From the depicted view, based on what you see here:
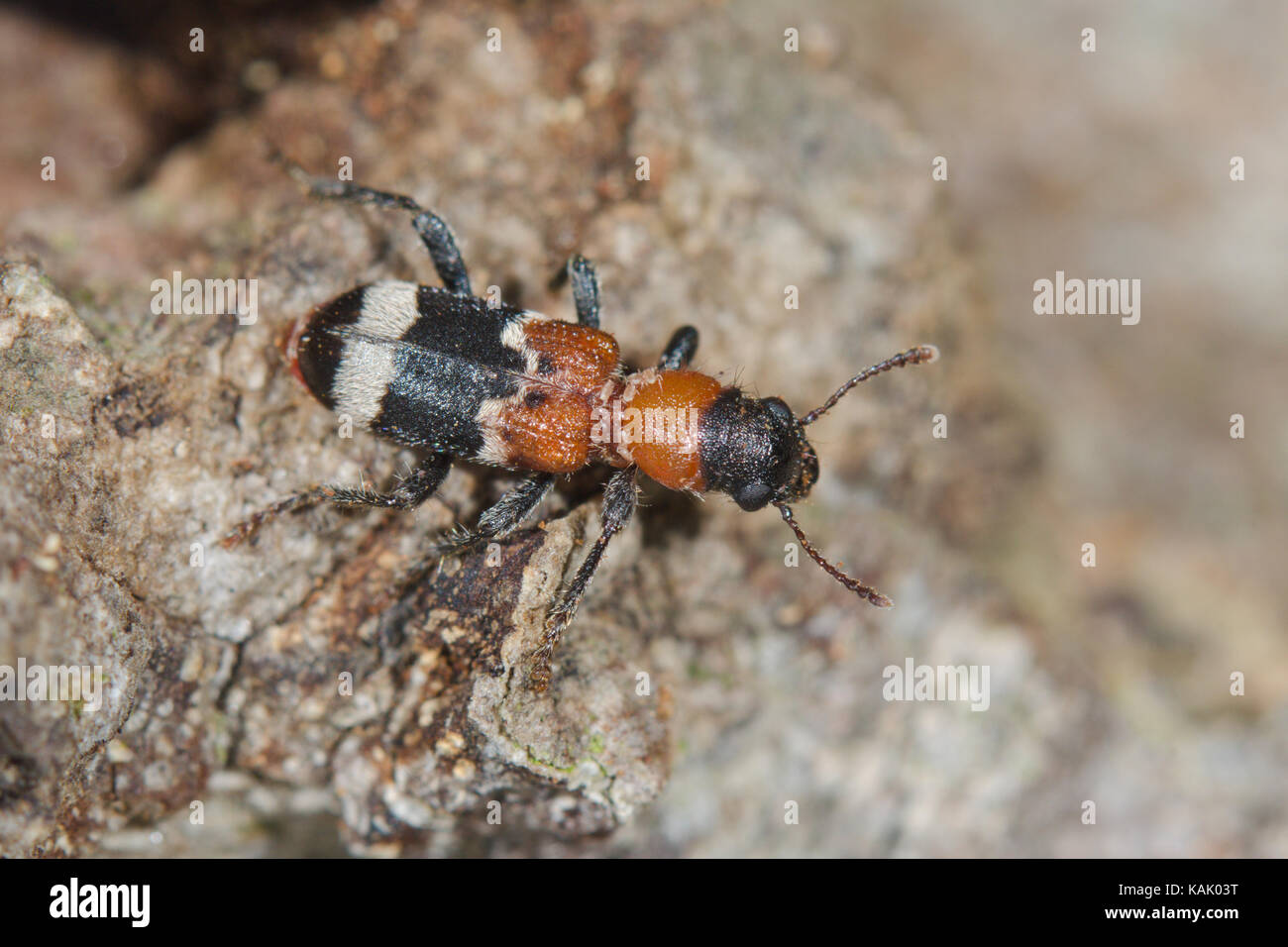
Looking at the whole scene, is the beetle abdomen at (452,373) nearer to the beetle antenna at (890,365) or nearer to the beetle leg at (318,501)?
the beetle leg at (318,501)

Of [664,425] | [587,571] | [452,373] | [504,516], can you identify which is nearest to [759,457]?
[664,425]

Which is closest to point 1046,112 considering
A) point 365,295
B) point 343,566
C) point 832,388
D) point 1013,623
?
point 832,388

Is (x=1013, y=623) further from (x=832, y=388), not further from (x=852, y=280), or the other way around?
(x=852, y=280)

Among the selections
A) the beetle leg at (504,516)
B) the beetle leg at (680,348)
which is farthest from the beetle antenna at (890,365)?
the beetle leg at (504,516)

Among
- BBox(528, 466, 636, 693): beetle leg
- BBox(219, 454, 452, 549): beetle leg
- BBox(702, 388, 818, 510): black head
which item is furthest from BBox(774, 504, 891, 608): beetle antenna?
BBox(219, 454, 452, 549): beetle leg

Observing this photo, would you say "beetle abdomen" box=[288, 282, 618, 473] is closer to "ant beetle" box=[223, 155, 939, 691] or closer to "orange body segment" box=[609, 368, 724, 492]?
"ant beetle" box=[223, 155, 939, 691]

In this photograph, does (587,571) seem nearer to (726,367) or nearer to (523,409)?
(523,409)

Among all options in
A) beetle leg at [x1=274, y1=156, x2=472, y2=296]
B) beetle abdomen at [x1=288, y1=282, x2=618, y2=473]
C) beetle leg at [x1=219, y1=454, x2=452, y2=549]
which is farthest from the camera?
beetle leg at [x1=274, y1=156, x2=472, y2=296]

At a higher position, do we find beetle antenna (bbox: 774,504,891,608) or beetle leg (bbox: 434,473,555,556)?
beetle leg (bbox: 434,473,555,556)
